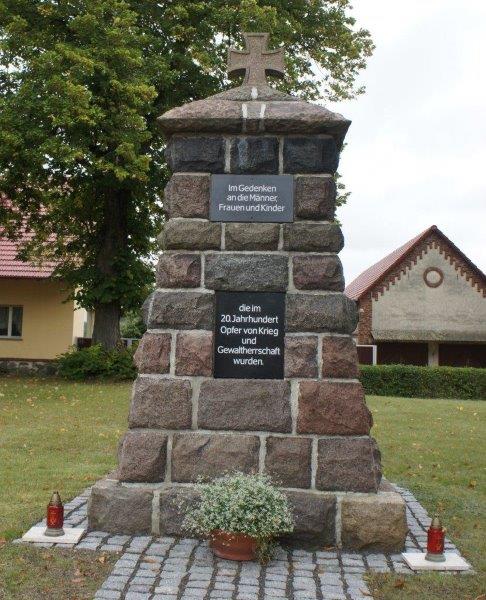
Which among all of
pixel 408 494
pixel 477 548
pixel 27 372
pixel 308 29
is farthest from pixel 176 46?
pixel 477 548

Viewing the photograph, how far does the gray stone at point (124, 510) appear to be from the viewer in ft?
19.4

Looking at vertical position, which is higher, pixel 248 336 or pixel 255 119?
pixel 255 119

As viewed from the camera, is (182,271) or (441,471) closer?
(182,271)

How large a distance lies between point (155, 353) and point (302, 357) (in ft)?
3.88

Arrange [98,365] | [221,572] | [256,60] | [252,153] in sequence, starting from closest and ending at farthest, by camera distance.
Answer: [221,572] < [252,153] < [256,60] < [98,365]

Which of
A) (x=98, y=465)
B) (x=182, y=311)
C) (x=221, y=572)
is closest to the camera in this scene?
(x=221, y=572)

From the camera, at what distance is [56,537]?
5680mm

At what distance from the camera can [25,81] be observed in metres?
17.6

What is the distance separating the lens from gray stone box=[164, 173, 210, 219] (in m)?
6.17

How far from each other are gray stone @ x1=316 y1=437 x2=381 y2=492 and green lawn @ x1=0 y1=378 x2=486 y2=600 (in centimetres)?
87

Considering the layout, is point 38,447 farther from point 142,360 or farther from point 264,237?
point 264,237

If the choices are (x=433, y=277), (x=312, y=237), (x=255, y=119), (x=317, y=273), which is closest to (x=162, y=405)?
(x=317, y=273)

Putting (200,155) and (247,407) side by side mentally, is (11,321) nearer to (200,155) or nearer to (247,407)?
(200,155)

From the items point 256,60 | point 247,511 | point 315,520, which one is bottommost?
point 315,520
